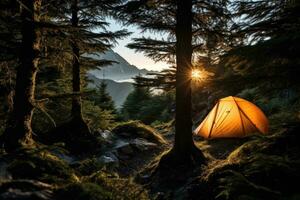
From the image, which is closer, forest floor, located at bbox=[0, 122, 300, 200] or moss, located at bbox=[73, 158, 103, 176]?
forest floor, located at bbox=[0, 122, 300, 200]

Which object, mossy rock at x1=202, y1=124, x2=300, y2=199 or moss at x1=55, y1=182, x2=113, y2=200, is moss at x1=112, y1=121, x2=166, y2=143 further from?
moss at x1=55, y1=182, x2=113, y2=200

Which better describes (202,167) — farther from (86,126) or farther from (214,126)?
(86,126)

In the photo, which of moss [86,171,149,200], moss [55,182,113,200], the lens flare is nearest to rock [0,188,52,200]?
moss [55,182,113,200]

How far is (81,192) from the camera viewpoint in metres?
5.05

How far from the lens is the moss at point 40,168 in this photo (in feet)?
17.5

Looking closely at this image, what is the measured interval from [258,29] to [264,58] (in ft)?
5.46

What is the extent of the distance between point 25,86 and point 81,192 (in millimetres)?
3210

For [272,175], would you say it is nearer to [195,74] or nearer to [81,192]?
[81,192]

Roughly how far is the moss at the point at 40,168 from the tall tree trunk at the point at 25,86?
972 mm

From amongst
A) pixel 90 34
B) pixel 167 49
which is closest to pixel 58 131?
pixel 90 34

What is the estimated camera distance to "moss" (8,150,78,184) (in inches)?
210

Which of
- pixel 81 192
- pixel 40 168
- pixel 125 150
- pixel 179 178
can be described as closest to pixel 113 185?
pixel 81 192

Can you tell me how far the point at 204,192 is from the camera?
6746 millimetres

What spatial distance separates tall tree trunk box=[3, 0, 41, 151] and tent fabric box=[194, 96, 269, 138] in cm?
894
